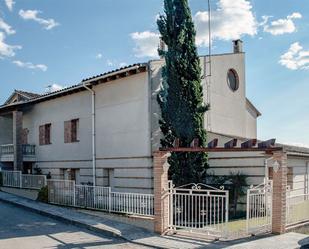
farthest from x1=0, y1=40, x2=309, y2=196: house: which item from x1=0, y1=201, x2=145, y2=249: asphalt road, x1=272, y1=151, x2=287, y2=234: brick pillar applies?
x1=272, y1=151, x2=287, y2=234: brick pillar

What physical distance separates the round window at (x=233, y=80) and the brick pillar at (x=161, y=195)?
920 centimetres

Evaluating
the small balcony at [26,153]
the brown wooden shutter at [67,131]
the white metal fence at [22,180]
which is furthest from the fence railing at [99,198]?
the small balcony at [26,153]

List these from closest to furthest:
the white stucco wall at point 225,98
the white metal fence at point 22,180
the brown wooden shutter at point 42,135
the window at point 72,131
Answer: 1. the white stucco wall at point 225,98
2. the white metal fence at point 22,180
3. the window at point 72,131
4. the brown wooden shutter at point 42,135

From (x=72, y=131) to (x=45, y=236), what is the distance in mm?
9427

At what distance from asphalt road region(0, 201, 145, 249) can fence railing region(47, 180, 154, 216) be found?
1.65m

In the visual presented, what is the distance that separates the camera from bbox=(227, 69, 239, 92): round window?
19.1 m

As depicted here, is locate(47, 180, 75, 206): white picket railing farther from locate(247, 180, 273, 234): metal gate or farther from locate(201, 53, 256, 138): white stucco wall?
locate(247, 180, 273, 234): metal gate

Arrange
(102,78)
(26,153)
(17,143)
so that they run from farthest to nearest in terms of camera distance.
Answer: (26,153) → (17,143) → (102,78)

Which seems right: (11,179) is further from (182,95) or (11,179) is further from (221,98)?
(221,98)

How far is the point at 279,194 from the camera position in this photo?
403 inches

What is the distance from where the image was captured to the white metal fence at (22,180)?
1825 centimetres

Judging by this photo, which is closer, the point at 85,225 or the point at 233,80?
the point at 85,225

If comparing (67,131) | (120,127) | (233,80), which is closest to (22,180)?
(67,131)

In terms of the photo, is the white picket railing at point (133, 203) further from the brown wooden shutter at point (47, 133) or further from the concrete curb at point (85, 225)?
the brown wooden shutter at point (47, 133)
